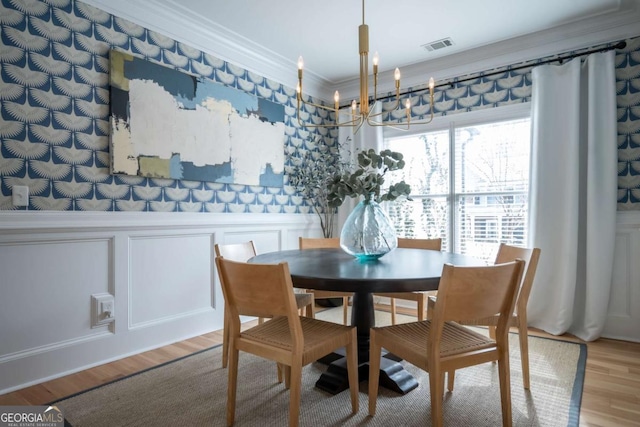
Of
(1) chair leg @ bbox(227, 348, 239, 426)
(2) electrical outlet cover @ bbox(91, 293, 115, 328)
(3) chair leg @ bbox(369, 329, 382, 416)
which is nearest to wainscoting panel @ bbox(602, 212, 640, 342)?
(3) chair leg @ bbox(369, 329, 382, 416)

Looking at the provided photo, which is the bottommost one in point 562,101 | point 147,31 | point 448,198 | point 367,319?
point 367,319

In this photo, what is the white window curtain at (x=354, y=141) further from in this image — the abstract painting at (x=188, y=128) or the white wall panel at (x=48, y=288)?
the white wall panel at (x=48, y=288)

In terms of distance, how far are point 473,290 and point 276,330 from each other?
888mm

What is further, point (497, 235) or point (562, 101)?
point (497, 235)

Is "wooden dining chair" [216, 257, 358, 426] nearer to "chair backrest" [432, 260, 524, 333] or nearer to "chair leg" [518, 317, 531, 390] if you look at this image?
"chair backrest" [432, 260, 524, 333]

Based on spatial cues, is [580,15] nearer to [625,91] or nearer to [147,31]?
[625,91]

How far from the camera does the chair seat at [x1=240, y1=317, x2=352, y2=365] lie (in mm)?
1593

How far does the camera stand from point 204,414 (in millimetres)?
1861

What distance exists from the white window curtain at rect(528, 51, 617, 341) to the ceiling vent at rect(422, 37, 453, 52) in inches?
30.4

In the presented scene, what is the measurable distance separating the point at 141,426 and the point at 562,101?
11.9ft

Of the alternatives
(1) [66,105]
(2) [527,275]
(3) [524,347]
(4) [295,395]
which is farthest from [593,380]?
(1) [66,105]

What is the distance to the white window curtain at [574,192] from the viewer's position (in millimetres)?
2943

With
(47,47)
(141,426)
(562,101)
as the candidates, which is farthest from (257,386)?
(562,101)

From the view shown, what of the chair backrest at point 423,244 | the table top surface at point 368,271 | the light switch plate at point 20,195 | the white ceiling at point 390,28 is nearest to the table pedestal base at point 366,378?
the table top surface at point 368,271
